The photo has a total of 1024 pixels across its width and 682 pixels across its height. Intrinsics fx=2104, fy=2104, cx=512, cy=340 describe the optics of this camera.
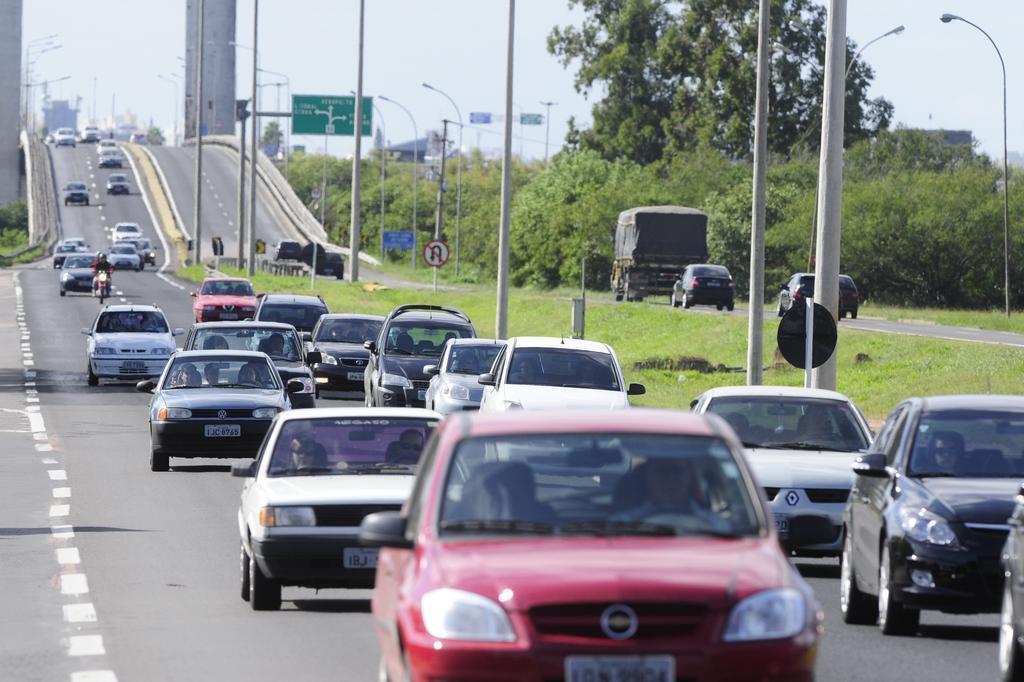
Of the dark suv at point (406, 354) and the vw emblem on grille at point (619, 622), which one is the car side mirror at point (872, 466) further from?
the dark suv at point (406, 354)

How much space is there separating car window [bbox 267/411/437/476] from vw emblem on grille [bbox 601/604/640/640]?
678cm

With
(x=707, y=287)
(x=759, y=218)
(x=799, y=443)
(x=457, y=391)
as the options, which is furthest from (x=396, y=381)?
(x=707, y=287)

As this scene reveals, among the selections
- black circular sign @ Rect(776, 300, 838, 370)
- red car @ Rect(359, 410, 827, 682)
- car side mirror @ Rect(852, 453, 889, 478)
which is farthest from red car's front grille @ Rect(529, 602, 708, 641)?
black circular sign @ Rect(776, 300, 838, 370)

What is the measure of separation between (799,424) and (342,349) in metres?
19.8

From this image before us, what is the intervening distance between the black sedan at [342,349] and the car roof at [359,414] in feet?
69.8

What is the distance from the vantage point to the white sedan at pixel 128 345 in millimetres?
39125

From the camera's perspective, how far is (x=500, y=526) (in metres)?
8.47

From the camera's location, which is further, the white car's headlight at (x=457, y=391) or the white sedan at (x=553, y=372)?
the white car's headlight at (x=457, y=391)

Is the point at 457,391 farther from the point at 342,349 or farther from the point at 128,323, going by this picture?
the point at 128,323

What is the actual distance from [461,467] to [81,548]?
8820mm

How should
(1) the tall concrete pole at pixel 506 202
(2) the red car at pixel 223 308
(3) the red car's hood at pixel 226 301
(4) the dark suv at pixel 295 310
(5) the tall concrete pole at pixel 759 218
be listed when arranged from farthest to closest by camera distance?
(3) the red car's hood at pixel 226 301
(2) the red car at pixel 223 308
(1) the tall concrete pole at pixel 506 202
(4) the dark suv at pixel 295 310
(5) the tall concrete pole at pixel 759 218

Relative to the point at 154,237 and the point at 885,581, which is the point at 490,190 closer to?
the point at 154,237

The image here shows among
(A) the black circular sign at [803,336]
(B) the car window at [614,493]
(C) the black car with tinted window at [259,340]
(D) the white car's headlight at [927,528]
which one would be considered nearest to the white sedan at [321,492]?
(D) the white car's headlight at [927,528]

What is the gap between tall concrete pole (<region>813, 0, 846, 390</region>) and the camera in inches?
1056
